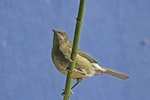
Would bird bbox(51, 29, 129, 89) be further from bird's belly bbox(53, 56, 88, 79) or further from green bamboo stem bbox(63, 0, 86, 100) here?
green bamboo stem bbox(63, 0, 86, 100)

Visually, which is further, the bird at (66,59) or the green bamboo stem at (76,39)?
the bird at (66,59)

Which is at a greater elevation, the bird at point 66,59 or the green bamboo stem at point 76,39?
the green bamboo stem at point 76,39

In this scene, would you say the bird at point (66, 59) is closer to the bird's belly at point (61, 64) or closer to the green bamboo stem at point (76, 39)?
the bird's belly at point (61, 64)

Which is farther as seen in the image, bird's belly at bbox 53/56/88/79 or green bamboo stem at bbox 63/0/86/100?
bird's belly at bbox 53/56/88/79

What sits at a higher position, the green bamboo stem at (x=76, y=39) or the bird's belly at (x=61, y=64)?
the green bamboo stem at (x=76, y=39)

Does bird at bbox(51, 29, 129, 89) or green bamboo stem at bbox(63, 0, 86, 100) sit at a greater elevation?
green bamboo stem at bbox(63, 0, 86, 100)

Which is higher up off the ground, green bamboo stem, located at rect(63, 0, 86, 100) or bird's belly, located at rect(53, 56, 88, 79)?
green bamboo stem, located at rect(63, 0, 86, 100)

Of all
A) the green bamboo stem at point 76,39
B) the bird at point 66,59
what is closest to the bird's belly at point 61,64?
the bird at point 66,59

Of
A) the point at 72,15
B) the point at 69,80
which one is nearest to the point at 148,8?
the point at 72,15

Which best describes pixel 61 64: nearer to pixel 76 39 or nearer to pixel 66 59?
pixel 66 59

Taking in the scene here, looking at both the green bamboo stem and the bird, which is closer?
the green bamboo stem

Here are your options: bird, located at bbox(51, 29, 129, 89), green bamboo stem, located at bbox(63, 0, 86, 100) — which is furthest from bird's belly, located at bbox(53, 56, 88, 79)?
green bamboo stem, located at bbox(63, 0, 86, 100)

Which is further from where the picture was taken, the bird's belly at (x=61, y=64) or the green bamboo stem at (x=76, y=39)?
the bird's belly at (x=61, y=64)
